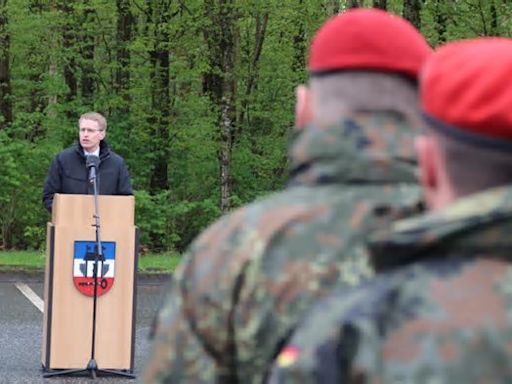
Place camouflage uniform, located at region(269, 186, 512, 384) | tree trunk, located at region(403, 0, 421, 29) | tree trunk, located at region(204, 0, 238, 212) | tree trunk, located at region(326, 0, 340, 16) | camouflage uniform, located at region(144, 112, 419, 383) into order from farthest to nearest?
tree trunk, located at region(326, 0, 340, 16), tree trunk, located at region(204, 0, 238, 212), tree trunk, located at region(403, 0, 421, 29), camouflage uniform, located at region(144, 112, 419, 383), camouflage uniform, located at region(269, 186, 512, 384)

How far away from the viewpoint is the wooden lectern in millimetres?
10422

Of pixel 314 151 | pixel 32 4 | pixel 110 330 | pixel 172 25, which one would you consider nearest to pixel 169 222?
pixel 172 25

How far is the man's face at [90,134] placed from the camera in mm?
10297

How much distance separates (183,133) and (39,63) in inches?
165

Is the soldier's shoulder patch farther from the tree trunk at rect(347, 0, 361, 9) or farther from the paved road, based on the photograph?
the tree trunk at rect(347, 0, 361, 9)

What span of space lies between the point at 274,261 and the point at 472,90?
61 centimetres

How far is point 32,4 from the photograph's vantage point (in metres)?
31.6

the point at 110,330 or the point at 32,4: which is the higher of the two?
the point at 32,4

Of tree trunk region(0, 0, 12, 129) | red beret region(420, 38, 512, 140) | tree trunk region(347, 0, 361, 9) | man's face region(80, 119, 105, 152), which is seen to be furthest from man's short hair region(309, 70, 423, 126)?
tree trunk region(0, 0, 12, 129)

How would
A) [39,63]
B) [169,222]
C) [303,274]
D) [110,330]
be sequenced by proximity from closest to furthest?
[303,274], [110,330], [169,222], [39,63]

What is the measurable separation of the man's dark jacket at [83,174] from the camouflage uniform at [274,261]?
7.74 meters

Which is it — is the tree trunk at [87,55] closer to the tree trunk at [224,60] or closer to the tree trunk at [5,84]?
the tree trunk at [5,84]

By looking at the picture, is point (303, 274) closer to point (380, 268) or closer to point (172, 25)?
point (380, 268)

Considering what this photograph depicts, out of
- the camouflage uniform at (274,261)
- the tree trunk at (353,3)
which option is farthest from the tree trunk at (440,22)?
the camouflage uniform at (274,261)
